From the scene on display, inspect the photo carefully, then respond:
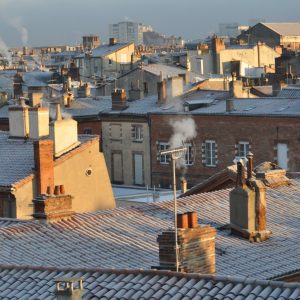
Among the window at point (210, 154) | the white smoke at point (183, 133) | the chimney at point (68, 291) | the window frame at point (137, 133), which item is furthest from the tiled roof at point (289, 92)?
the chimney at point (68, 291)

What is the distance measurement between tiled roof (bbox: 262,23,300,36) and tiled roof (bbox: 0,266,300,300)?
12100 centimetres

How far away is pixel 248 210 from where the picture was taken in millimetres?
24672

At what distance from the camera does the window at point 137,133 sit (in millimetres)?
62625

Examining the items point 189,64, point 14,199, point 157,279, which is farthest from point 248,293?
point 189,64

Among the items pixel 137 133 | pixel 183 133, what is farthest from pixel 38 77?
pixel 183 133

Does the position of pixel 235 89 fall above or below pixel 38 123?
below

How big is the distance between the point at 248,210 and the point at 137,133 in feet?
126

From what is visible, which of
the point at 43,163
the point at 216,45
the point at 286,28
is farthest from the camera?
the point at 286,28

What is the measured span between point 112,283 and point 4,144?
2048cm

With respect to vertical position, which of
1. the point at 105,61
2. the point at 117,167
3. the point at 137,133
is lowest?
the point at 117,167

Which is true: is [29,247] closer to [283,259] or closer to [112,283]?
[283,259]

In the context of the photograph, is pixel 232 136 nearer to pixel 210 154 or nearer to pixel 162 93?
pixel 210 154

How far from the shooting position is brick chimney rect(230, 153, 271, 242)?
2450 cm

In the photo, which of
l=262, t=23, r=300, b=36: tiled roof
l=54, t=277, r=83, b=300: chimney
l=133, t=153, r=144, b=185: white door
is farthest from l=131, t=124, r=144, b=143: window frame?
l=262, t=23, r=300, b=36: tiled roof
